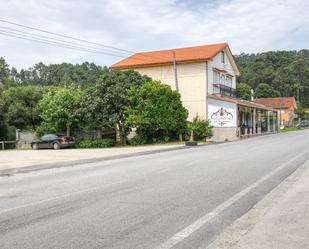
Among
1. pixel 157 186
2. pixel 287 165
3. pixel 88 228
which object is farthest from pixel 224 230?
pixel 287 165

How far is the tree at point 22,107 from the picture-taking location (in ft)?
160

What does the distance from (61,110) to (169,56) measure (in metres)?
14.4

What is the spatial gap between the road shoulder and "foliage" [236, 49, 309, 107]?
113982mm

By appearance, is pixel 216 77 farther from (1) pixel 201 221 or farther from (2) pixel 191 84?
(1) pixel 201 221

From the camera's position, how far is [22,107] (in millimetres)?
49781

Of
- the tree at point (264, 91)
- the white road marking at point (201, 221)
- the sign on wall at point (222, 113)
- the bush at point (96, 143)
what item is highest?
the tree at point (264, 91)

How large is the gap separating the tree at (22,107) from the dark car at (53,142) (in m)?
10.5

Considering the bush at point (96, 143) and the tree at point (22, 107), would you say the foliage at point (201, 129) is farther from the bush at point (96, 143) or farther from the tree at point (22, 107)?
the tree at point (22, 107)

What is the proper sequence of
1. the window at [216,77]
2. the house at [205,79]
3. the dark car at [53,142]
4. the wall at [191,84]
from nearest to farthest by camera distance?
the dark car at [53,142]
the house at [205,79]
the wall at [191,84]
the window at [216,77]

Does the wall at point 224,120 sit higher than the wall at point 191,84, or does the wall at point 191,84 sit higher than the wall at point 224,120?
the wall at point 191,84

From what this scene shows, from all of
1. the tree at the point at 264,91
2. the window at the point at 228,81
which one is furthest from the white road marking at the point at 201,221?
the tree at the point at 264,91

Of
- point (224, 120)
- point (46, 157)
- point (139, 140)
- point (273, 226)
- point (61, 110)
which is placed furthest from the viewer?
point (224, 120)

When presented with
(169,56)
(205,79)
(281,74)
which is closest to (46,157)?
(205,79)

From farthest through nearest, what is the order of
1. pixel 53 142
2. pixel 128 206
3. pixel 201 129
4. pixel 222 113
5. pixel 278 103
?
pixel 278 103 < pixel 222 113 < pixel 201 129 < pixel 53 142 < pixel 128 206
